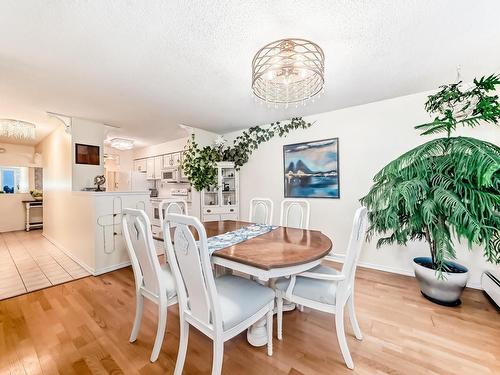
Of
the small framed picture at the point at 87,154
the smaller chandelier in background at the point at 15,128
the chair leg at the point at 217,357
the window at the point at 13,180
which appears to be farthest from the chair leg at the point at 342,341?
the window at the point at 13,180

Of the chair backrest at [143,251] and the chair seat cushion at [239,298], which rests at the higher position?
the chair backrest at [143,251]

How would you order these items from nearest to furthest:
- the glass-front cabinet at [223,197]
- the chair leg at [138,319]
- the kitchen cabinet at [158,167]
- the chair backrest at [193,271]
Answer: the chair backrest at [193,271] → the chair leg at [138,319] → the glass-front cabinet at [223,197] → the kitchen cabinet at [158,167]

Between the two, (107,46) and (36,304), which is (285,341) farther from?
(107,46)

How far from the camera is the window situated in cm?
555

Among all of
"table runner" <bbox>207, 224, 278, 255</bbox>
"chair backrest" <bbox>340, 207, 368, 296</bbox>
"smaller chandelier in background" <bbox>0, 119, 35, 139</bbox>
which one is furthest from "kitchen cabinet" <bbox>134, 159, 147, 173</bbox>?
"chair backrest" <bbox>340, 207, 368, 296</bbox>

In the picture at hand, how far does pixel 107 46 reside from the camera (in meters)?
1.69

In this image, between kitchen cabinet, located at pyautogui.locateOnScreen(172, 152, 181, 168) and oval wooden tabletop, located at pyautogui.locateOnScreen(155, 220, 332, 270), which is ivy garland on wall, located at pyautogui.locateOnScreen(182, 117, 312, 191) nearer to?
kitchen cabinet, located at pyautogui.locateOnScreen(172, 152, 181, 168)

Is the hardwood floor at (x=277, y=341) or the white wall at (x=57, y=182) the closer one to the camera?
the hardwood floor at (x=277, y=341)

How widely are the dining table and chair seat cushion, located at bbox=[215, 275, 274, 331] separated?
0.11m

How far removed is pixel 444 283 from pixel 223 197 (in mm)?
3320

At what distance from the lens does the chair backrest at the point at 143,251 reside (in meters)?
1.39

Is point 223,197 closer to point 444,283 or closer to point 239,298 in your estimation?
point 239,298

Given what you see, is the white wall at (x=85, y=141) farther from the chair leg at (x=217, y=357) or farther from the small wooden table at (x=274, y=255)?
the chair leg at (x=217, y=357)

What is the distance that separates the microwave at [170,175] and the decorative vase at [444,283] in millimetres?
4614
